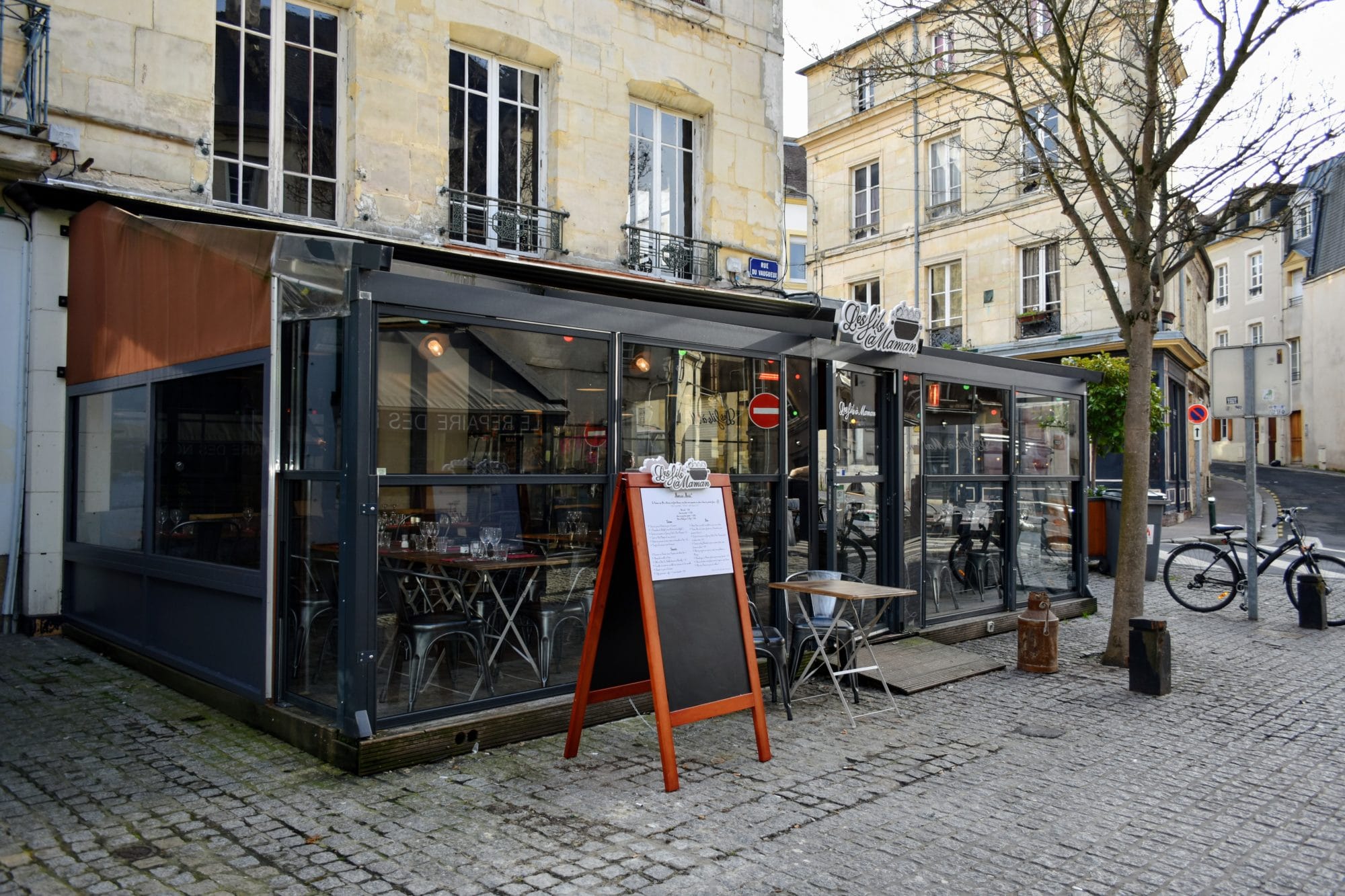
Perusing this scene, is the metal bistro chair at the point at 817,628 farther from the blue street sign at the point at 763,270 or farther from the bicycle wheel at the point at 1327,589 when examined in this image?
the blue street sign at the point at 763,270

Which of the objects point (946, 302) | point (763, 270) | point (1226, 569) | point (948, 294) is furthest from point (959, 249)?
point (1226, 569)

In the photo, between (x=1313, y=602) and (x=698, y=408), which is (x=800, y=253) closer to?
(x=1313, y=602)

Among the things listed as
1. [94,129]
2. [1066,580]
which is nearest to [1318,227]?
[1066,580]

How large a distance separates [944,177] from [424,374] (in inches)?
868

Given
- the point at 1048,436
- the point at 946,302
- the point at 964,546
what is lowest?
the point at 964,546

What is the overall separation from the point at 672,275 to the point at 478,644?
7520mm

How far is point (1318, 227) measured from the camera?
139 ft

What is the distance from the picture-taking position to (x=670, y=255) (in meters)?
12.5

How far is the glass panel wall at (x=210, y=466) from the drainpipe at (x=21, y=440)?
90.6 inches

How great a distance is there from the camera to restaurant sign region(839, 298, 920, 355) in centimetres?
768

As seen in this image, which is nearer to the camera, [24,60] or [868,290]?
[24,60]

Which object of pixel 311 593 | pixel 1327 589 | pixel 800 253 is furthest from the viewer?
pixel 800 253

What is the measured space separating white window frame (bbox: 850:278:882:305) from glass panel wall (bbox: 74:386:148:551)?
21.6m

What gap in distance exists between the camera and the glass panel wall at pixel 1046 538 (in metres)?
9.84
